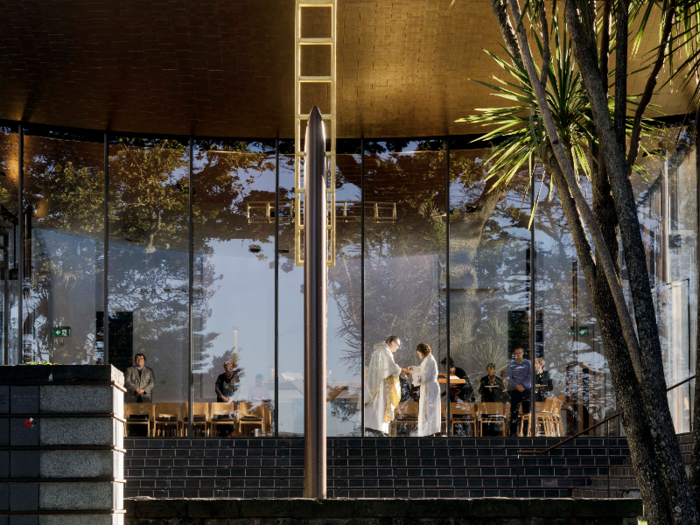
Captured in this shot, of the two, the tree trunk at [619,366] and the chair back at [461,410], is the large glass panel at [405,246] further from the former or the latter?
the tree trunk at [619,366]

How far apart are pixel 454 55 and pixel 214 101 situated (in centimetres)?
353

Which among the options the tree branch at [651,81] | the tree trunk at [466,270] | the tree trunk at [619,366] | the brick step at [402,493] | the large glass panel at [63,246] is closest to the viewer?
the tree trunk at [619,366]

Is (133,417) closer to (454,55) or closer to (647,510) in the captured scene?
(454,55)

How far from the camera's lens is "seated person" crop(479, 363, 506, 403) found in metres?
13.0

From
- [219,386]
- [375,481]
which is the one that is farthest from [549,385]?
[219,386]

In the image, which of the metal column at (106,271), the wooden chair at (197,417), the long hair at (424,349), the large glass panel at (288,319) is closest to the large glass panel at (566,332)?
the long hair at (424,349)

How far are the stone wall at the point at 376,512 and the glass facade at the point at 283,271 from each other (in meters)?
6.91

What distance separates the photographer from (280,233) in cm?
1355

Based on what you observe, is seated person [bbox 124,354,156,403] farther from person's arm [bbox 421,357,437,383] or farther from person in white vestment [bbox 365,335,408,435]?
person's arm [bbox 421,357,437,383]

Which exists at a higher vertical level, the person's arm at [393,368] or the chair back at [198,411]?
the person's arm at [393,368]

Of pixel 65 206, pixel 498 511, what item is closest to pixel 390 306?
pixel 65 206

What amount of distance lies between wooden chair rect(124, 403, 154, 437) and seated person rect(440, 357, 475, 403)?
15.1 ft

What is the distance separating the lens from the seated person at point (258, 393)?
13055 mm

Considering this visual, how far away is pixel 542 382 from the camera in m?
13.0
